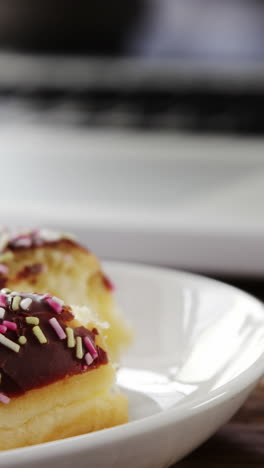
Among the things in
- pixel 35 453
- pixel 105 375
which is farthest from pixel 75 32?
pixel 35 453

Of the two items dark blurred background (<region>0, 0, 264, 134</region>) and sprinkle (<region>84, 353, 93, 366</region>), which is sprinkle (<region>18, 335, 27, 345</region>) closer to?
sprinkle (<region>84, 353, 93, 366</region>)

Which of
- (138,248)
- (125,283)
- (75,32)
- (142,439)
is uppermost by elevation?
(75,32)

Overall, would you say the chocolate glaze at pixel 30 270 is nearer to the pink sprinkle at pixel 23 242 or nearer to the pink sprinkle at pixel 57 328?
the pink sprinkle at pixel 23 242

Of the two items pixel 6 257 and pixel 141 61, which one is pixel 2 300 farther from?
pixel 141 61

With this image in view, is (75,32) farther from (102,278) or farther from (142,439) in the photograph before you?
(142,439)

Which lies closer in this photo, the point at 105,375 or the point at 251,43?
the point at 105,375

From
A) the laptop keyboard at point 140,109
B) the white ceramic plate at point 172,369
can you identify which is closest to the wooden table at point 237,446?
the white ceramic plate at point 172,369

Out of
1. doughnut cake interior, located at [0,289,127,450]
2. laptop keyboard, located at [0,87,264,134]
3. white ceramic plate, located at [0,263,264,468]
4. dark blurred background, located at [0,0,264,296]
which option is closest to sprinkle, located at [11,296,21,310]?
Answer: doughnut cake interior, located at [0,289,127,450]
